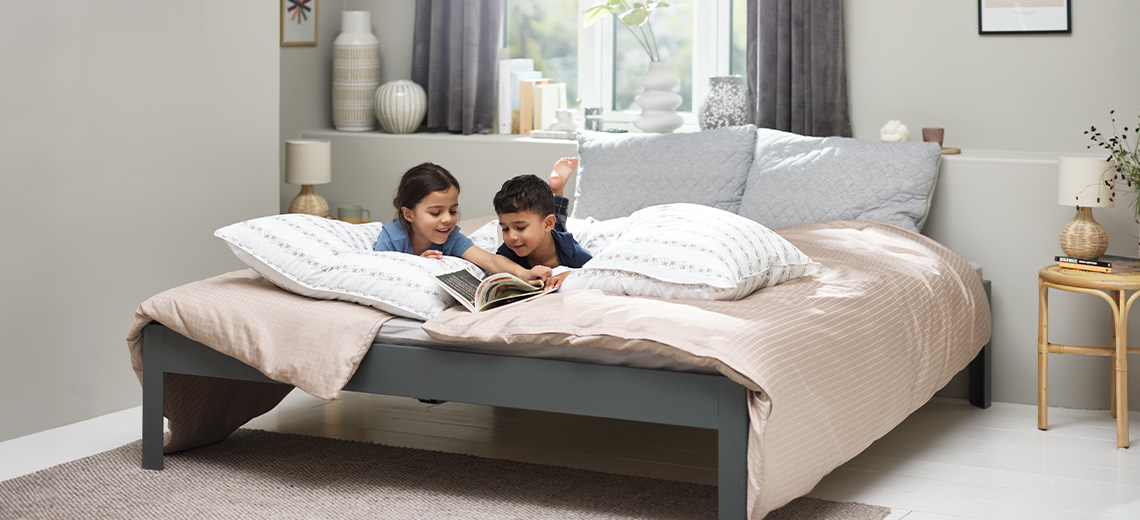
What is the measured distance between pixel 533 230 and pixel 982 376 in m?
1.54

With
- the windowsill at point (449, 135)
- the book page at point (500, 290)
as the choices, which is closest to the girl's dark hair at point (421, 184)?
the book page at point (500, 290)

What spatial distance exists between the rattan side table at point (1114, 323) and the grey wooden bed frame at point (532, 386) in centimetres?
128

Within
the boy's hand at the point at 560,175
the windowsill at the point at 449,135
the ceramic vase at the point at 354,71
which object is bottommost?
the boy's hand at the point at 560,175

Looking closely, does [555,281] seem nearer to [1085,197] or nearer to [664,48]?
[1085,197]

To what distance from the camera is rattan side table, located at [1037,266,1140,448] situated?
119 inches

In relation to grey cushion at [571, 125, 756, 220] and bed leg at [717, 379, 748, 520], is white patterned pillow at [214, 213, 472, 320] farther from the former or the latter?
grey cushion at [571, 125, 756, 220]

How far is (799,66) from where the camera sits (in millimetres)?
3924

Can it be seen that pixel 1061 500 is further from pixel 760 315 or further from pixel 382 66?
pixel 382 66

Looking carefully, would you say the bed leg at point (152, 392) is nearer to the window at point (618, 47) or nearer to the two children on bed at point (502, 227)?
the two children on bed at point (502, 227)

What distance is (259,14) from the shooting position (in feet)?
12.3

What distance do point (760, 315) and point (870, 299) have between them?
463 millimetres

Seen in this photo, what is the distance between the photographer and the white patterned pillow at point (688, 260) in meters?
2.42

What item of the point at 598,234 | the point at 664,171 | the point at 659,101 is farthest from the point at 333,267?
the point at 659,101

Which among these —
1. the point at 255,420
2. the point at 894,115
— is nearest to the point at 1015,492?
the point at 894,115
